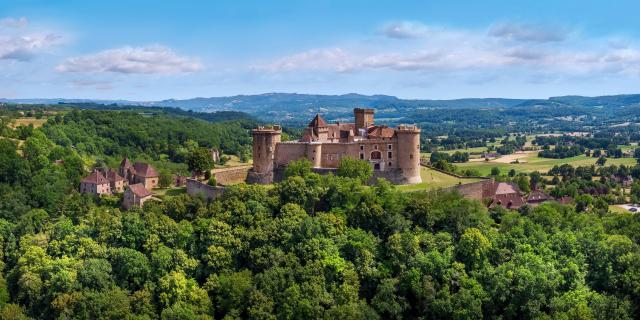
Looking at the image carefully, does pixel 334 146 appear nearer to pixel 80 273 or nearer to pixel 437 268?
pixel 437 268

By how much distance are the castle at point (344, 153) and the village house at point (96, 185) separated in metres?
16.8

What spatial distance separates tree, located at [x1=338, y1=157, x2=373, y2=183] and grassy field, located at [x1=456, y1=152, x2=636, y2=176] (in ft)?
197

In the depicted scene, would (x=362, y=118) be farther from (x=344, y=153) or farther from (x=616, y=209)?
(x=616, y=209)

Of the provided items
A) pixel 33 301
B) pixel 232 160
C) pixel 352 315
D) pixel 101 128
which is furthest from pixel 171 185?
pixel 101 128

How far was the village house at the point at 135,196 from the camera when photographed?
205 feet

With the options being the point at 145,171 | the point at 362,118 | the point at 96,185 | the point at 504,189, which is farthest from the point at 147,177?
the point at 504,189

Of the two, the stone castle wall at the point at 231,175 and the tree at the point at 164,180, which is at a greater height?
the stone castle wall at the point at 231,175

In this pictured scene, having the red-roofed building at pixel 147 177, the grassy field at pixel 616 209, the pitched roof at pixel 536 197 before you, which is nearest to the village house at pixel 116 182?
the red-roofed building at pixel 147 177

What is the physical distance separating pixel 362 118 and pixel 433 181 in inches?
472

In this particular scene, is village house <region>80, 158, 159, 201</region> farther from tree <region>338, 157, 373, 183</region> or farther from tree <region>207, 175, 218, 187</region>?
→ tree <region>338, 157, 373, 183</region>

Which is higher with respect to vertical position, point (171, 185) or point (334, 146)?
point (334, 146)

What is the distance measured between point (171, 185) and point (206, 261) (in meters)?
22.1

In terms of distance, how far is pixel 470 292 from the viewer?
1727 inches

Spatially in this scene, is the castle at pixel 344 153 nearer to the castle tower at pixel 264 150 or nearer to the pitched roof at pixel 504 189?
the castle tower at pixel 264 150
